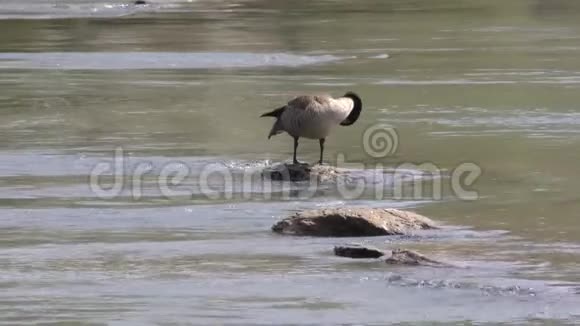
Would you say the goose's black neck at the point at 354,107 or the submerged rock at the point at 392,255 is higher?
the goose's black neck at the point at 354,107

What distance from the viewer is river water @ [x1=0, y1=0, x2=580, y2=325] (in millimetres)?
9008

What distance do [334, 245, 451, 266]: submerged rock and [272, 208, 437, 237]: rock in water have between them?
677mm

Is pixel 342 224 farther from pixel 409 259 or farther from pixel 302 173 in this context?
pixel 302 173

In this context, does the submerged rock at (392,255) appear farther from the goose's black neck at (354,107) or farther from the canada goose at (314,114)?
the goose's black neck at (354,107)

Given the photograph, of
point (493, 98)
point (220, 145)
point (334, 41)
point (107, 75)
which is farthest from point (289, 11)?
point (220, 145)

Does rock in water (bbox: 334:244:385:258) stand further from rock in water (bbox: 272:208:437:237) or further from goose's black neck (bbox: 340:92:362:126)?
goose's black neck (bbox: 340:92:362:126)

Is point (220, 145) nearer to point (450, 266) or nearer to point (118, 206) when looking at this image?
point (118, 206)

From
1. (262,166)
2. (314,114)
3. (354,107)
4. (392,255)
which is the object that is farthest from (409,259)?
(262,166)

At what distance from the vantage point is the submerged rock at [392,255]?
31.8ft

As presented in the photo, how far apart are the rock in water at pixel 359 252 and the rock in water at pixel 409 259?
0.17 metres

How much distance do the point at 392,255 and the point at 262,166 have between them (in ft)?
14.3

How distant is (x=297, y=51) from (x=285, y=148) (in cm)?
885

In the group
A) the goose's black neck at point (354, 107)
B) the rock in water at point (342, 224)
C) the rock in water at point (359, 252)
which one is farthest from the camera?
the goose's black neck at point (354, 107)

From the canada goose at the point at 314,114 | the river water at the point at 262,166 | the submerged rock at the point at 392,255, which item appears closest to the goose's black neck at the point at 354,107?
the canada goose at the point at 314,114
